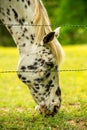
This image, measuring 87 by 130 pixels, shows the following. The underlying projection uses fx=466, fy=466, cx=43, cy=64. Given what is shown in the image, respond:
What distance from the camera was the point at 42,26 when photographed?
20.4 ft

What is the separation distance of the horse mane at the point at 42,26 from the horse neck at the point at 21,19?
9 centimetres

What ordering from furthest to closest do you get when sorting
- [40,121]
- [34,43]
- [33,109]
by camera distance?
[33,109] → [40,121] → [34,43]

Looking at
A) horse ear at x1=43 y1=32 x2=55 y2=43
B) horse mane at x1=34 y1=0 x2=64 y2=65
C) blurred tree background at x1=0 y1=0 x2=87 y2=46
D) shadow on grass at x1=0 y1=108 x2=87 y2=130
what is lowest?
shadow on grass at x1=0 y1=108 x2=87 y2=130

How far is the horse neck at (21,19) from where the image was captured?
634 cm

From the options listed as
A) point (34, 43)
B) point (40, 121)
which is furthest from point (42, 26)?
point (40, 121)

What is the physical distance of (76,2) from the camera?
48.5 metres

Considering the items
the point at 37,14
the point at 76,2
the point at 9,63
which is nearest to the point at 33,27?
the point at 37,14

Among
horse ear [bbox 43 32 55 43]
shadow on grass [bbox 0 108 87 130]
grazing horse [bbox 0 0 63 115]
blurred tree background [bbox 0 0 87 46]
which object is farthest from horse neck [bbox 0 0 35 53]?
blurred tree background [bbox 0 0 87 46]

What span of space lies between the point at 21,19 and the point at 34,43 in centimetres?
38

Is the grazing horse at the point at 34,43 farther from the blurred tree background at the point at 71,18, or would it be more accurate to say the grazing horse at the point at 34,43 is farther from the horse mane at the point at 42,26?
the blurred tree background at the point at 71,18

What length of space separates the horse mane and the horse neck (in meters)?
0.09

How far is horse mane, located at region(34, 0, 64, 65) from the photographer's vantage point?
6230 millimetres

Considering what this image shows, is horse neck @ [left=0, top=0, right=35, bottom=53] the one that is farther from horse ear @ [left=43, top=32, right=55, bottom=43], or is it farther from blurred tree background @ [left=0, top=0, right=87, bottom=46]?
blurred tree background @ [left=0, top=0, right=87, bottom=46]

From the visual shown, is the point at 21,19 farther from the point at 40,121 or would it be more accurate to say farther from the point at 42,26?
the point at 40,121
